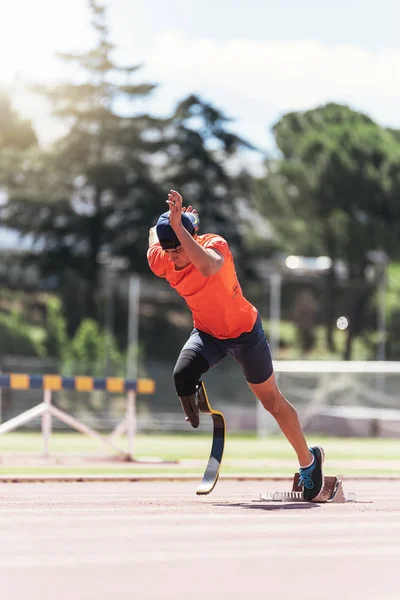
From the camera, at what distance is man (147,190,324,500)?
7.39m

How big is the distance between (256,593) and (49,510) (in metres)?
2.83

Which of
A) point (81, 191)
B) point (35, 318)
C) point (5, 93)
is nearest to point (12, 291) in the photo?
point (35, 318)

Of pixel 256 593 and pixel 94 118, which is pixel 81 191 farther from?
pixel 256 593

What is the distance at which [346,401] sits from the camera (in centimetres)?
3806

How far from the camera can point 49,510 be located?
6855 mm

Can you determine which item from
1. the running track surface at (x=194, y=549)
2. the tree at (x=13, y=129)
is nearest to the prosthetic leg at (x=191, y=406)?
the running track surface at (x=194, y=549)

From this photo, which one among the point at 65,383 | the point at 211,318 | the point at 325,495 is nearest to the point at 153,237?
the point at 211,318

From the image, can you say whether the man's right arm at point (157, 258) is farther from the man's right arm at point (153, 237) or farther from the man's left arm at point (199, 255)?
the man's left arm at point (199, 255)

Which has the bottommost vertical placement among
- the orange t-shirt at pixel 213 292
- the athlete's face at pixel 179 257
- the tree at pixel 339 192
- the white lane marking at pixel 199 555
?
the white lane marking at pixel 199 555

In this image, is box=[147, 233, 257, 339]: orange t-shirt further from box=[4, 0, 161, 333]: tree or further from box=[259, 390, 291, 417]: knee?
box=[4, 0, 161, 333]: tree

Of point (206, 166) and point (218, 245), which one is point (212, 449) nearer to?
point (218, 245)

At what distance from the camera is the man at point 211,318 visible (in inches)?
291

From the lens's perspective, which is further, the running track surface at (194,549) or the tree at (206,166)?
the tree at (206,166)

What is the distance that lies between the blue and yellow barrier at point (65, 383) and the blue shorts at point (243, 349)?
5226mm
